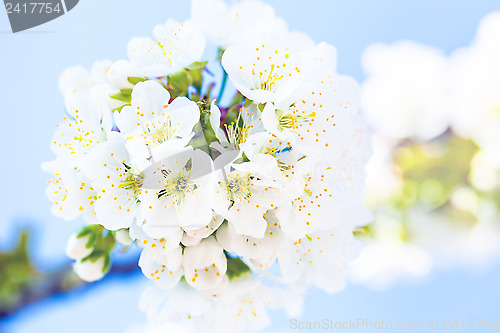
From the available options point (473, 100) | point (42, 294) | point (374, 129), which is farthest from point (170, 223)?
point (473, 100)

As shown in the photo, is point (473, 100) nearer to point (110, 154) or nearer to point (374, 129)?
point (374, 129)

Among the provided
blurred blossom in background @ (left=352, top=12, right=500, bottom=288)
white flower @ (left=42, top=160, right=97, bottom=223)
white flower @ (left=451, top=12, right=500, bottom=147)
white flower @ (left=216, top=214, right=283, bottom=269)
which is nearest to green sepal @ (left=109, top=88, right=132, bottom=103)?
white flower @ (left=42, top=160, right=97, bottom=223)

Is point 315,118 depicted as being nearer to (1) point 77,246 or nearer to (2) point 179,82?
(2) point 179,82

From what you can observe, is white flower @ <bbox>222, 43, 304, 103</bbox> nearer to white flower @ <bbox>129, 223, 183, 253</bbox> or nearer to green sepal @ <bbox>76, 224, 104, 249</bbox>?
white flower @ <bbox>129, 223, 183, 253</bbox>

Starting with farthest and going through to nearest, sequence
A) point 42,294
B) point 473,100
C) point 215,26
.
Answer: point 473,100 → point 42,294 → point 215,26

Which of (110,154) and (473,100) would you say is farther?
(473,100)

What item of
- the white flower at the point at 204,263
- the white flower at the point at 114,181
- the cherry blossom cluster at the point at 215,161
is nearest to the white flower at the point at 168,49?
the cherry blossom cluster at the point at 215,161
